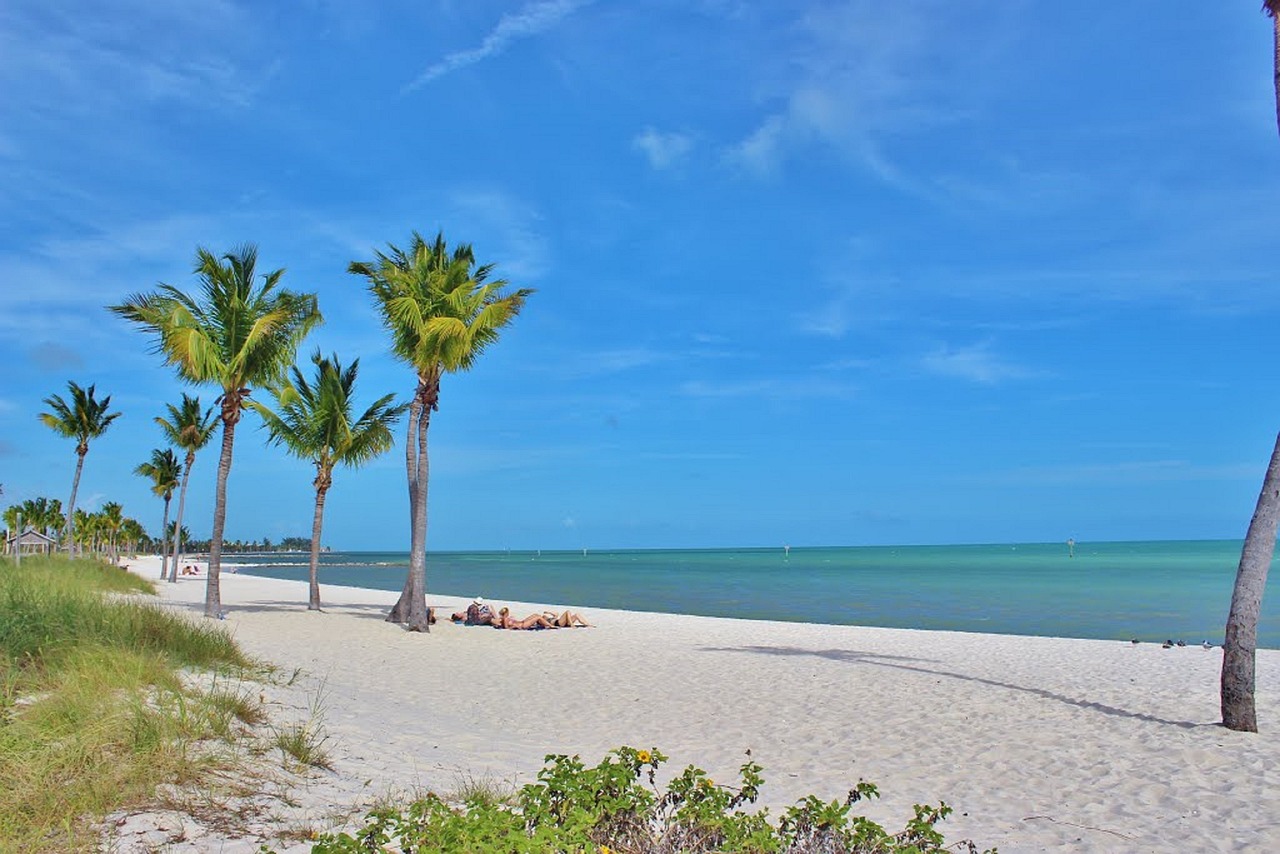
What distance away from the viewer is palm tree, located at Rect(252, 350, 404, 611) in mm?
22125

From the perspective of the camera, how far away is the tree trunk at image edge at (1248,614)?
8250 millimetres

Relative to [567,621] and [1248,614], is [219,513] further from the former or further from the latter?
[1248,614]

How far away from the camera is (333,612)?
22.3m

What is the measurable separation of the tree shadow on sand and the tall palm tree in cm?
39

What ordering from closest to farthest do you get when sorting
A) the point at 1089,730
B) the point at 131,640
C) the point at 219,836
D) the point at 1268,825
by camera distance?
the point at 219,836 → the point at 1268,825 → the point at 131,640 → the point at 1089,730

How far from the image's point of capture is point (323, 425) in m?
22.4

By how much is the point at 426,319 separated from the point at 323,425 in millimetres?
6619

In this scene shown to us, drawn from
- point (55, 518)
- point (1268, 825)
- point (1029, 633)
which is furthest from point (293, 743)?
point (55, 518)

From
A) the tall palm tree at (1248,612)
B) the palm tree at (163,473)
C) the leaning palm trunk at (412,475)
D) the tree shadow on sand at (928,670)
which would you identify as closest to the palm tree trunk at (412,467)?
the leaning palm trunk at (412,475)

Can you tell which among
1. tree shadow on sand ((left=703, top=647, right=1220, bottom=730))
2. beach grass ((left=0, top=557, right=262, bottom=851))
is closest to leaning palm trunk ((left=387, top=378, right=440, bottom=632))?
tree shadow on sand ((left=703, top=647, right=1220, bottom=730))

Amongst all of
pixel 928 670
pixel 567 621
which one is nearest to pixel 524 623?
pixel 567 621

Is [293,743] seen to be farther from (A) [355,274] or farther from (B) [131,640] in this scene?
(A) [355,274]

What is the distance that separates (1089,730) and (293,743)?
303 inches

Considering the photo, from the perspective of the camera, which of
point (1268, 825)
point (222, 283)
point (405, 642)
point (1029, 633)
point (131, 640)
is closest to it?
point (1268, 825)
